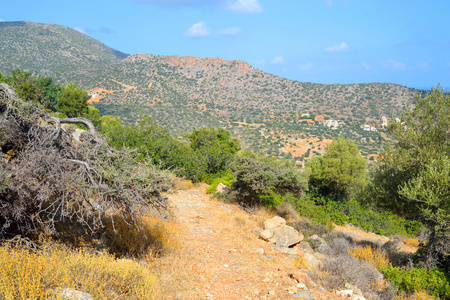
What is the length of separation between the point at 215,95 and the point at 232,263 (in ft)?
209

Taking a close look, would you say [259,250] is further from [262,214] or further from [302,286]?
[262,214]

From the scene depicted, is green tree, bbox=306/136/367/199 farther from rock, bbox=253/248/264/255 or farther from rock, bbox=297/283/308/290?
rock, bbox=297/283/308/290

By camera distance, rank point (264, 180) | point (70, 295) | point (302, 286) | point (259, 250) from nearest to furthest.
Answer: point (70, 295) < point (302, 286) < point (259, 250) < point (264, 180)

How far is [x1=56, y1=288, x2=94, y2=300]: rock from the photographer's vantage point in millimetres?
3467

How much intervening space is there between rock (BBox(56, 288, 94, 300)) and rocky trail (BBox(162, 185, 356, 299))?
1.54 m

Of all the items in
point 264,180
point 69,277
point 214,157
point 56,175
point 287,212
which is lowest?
point 287,212

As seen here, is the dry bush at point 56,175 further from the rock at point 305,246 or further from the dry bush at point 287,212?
the dry bush at point 287,212

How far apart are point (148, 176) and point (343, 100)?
65760 millimetres

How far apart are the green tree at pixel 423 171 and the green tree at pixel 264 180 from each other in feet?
10.2

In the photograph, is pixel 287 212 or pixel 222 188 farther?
pixel 222 188

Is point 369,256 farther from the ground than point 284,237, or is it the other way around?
point 284,237

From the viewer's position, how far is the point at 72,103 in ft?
97.3

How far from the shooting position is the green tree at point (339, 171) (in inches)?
727

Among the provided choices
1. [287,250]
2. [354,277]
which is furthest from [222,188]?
[354,277]
